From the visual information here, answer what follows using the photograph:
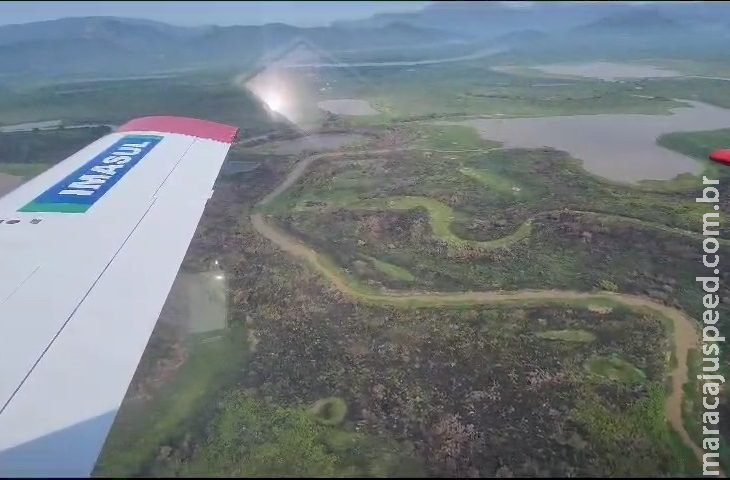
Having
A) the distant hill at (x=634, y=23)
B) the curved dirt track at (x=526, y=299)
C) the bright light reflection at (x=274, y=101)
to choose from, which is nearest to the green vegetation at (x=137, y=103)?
the bright light reflection at (x=274, y=101)

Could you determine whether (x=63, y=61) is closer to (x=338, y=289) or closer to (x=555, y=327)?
(x=338, y=289)

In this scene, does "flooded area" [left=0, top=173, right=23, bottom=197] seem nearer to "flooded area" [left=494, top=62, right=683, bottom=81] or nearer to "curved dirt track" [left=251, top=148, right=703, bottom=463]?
"curved dirt track" [left=251, top=148, right=703, bottom=463]

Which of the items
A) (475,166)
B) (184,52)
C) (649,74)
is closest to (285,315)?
(475,166)

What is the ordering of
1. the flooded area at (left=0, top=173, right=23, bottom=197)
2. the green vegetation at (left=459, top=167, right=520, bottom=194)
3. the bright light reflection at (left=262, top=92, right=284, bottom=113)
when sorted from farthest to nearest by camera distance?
the bright light reflection at (left=262, top=92, right=284, bottom=113)
the green vegetation at (left=459, top=167, right=520, bottom=194)
the flooded area at (left=0, top=173, right=23, bottom=197)

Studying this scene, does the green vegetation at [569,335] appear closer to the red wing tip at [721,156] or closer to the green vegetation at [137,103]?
the red wing tip at [721,156]

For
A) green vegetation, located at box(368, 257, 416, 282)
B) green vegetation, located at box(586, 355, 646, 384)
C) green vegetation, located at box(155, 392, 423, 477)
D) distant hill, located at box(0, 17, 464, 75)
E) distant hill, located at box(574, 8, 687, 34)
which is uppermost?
distant hill, located at box(574, 8, 687, 34)

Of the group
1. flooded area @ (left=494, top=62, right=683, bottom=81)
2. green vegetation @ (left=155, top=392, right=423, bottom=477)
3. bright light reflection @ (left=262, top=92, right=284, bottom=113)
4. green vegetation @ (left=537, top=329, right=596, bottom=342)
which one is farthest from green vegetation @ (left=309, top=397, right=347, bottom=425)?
flooded area @ (left=494, top=62, right=683, bottom=81)

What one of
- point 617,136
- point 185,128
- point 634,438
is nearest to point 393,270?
point 185,128
